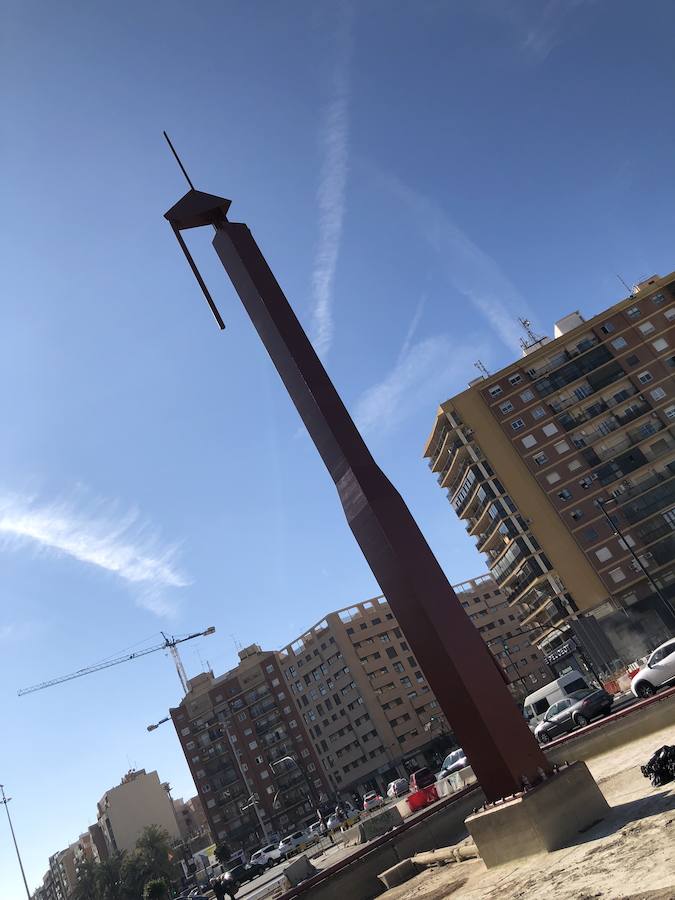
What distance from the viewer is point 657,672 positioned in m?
18.4

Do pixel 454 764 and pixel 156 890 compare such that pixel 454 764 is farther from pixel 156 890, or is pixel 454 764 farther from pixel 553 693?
pixel 156 890

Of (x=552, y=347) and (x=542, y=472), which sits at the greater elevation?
(x=552, y=347)

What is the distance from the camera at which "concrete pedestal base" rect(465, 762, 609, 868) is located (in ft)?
25.1

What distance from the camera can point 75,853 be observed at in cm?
13388

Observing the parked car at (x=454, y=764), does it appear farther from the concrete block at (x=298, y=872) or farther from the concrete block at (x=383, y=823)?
the concrete block at (x=298, y=872)

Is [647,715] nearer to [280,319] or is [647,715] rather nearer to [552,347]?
[280,319]

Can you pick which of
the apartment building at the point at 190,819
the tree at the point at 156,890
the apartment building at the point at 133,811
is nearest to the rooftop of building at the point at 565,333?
the tree at the point at 156,890

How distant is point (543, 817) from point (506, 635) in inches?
3743

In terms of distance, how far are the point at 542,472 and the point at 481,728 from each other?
53.9 meters

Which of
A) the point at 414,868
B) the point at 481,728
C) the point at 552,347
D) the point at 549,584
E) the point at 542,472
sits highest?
the point at 552,347

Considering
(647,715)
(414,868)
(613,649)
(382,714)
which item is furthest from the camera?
(382,714)

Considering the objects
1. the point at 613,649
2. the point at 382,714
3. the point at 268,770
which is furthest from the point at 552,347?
the point at 268,770

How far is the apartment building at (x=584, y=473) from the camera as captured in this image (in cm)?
5400

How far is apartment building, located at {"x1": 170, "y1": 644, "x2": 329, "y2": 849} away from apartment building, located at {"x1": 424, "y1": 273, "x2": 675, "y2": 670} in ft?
150
